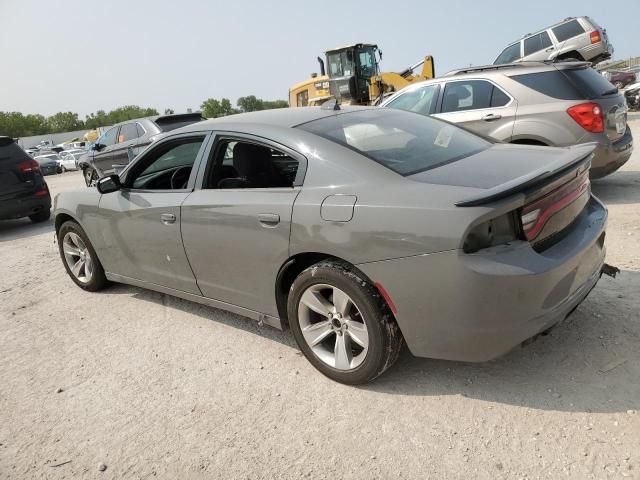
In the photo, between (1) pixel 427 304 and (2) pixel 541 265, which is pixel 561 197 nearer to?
(2) pixel 541 265

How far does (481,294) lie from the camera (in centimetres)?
231

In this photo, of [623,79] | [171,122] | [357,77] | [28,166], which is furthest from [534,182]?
[623,79]

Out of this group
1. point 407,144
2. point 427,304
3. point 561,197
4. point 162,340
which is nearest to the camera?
point 427,304

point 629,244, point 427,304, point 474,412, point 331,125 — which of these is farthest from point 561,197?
point 629,244

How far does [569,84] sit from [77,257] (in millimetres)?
5720

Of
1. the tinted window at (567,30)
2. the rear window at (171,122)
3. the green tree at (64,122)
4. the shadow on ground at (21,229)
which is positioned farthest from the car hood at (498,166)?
the green tree at (64,122)

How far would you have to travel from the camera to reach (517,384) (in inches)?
108

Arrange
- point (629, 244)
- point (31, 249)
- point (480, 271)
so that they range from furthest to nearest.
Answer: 1. point (31, 249)
2. point (629, 244)
3. point (480, 271)

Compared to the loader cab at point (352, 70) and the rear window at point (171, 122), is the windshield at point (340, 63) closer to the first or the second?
the loader cab at point (352, 70)

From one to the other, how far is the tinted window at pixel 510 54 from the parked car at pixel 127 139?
11110 millimetres

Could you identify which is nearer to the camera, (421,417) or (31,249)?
(421,417)

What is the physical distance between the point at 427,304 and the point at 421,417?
24.0 inches

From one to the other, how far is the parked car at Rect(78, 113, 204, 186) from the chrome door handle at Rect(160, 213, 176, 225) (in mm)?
6561

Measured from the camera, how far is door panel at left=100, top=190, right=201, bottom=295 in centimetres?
373
